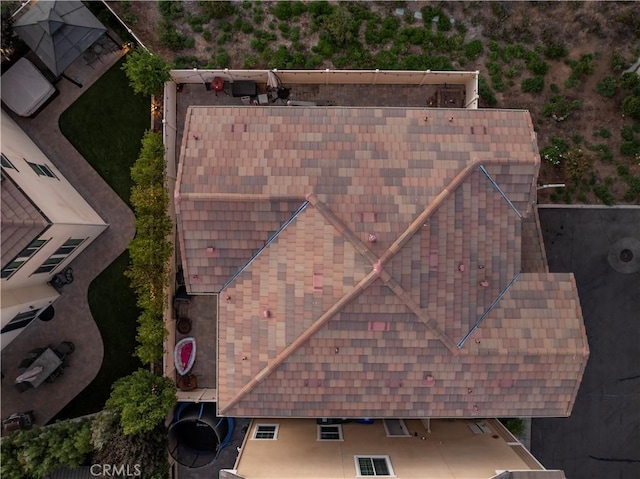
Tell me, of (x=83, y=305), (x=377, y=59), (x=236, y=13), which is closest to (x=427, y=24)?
(x=377, y=59)

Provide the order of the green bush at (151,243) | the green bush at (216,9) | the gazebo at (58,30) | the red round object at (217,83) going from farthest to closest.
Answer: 1. the green bush at (216,9)
2. the red round object at (217,83)
3. the gazebo at (58,30)
4. the green bush at (151,243)

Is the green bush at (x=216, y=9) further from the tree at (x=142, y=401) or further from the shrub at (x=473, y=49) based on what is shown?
the tree at (x=142, y=401)

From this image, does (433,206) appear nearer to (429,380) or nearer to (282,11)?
(429,380)

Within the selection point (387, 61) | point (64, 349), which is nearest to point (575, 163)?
point (387, 61)

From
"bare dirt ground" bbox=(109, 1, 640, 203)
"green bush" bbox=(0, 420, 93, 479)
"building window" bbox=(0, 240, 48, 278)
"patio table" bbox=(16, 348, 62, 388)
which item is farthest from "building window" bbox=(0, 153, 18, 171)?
"green bush" bbox=(0, 420, 93, 479)

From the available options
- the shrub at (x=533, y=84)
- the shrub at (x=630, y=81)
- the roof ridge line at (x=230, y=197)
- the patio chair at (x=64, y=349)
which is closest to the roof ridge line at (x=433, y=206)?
the roof ridge line at (x=230, y=197)

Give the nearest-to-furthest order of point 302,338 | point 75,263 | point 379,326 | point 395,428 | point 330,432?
1. point 302,338
2. point 379,326
3. point 330,432
4. point 395,428
5. point 75,263
